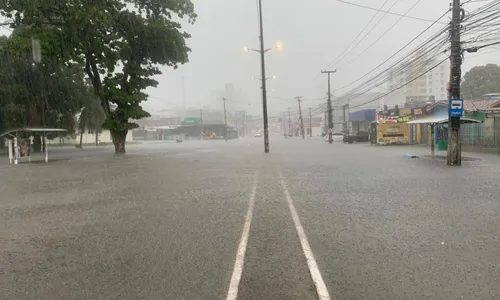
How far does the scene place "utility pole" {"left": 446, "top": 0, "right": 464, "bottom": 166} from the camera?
1770cm

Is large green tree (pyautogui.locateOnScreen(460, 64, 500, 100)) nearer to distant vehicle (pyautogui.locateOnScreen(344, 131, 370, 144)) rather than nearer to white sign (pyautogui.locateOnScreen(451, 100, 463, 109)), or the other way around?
distant vehicle (pyautogui.locateOnScreen(344, 131, 370, 144))

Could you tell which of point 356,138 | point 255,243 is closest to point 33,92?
point 356,138

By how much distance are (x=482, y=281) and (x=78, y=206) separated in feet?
26.9

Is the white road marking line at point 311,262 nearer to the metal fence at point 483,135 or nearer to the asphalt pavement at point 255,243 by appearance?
the asphalt pavement at point 255,243

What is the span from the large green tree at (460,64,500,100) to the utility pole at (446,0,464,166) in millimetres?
56297

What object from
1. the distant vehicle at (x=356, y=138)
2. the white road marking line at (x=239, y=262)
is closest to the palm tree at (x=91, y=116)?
the distant vehicle at (x=356, y=138)

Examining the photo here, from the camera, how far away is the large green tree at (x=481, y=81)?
6744 centimetres

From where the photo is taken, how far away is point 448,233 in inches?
250

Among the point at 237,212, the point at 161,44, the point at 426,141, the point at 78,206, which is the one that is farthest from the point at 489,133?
the point at 78,206

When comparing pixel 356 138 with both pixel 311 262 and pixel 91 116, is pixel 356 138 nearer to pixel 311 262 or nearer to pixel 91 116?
pixel 91 116

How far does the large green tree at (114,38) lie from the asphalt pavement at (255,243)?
1571 cm

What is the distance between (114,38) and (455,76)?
73.2ft

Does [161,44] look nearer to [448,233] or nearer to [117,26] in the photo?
[117,26]

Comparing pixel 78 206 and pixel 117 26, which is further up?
pixel 117 26
